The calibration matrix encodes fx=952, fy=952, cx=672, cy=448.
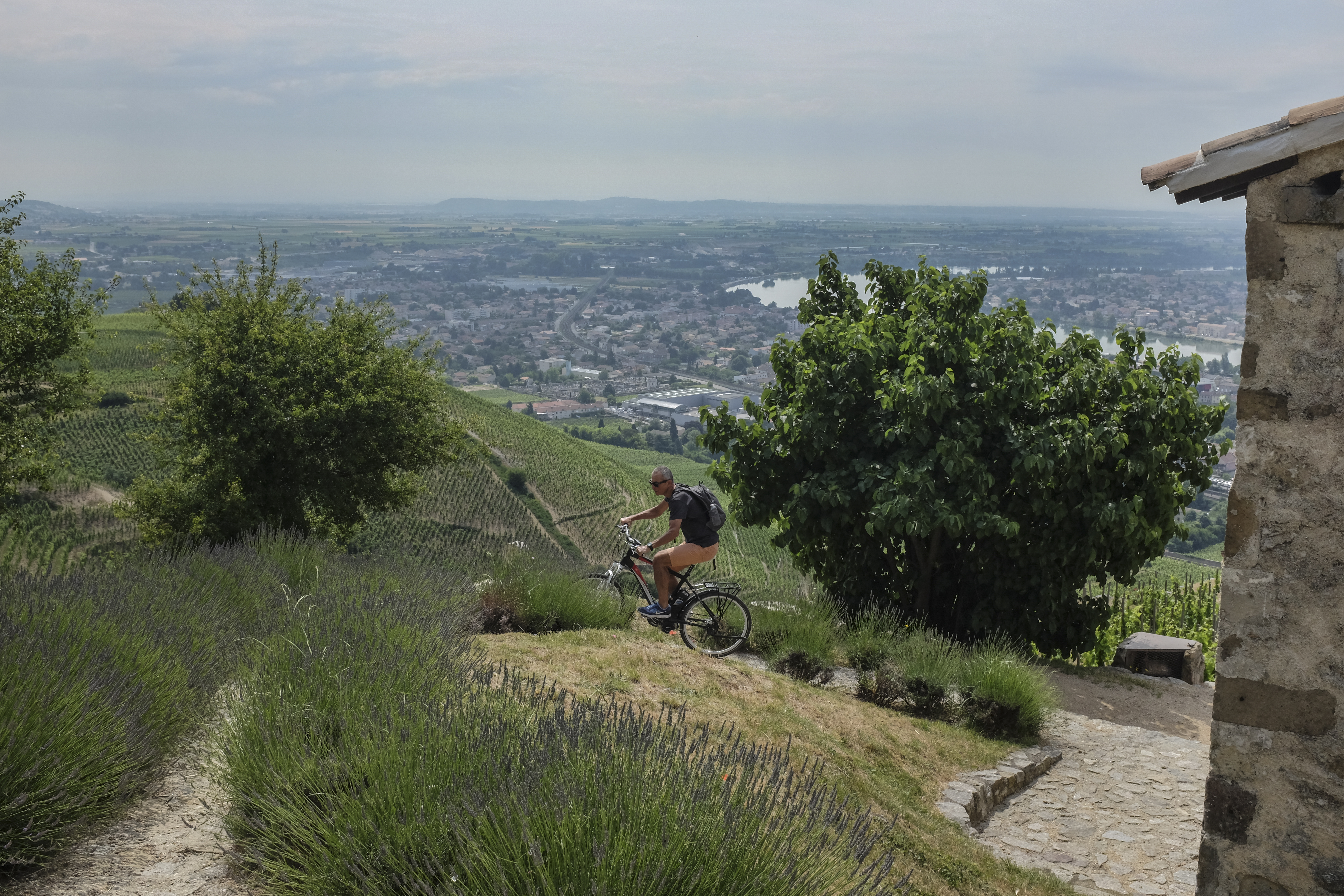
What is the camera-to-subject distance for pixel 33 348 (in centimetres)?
1108

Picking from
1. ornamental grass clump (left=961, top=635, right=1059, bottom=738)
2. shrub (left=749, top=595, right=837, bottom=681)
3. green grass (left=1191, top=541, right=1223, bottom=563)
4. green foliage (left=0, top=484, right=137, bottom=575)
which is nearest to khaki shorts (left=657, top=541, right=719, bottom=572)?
shrub (left=749, top=595, right=837, bottom=681)

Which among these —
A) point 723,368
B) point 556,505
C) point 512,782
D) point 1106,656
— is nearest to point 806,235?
point 723,368

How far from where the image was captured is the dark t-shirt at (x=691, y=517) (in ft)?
26.8

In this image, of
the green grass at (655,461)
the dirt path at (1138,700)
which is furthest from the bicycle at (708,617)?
the green grass at (655,461)

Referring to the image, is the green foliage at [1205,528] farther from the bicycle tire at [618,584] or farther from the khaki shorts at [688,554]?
the khaki shorts at [688,554]

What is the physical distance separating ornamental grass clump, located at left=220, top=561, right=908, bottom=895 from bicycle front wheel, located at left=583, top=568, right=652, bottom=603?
4.65 m

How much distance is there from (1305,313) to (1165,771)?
4.87m

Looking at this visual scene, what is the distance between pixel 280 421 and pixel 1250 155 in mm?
11006

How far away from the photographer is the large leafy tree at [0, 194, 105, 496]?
10.9m

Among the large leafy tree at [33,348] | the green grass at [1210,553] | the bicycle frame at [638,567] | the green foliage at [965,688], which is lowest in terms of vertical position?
the green grass at [1210,553]

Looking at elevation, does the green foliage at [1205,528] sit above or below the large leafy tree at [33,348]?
below

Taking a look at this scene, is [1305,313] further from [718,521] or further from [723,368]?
[723,368]

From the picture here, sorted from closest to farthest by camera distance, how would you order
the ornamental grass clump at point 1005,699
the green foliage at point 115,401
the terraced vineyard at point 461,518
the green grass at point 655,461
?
the ornamental grass clump at point 1005,699 < the terraced vineyard at point 461,518 < the green foliage at point 115,401 < the green grass at point 655,461

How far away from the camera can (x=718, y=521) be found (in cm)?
829
